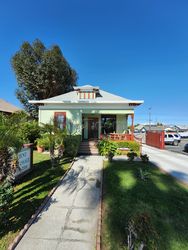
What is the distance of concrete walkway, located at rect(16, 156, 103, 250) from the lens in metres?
3.18

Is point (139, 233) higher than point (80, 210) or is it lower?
higher

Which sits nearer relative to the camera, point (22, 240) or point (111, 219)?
point (22, 240)

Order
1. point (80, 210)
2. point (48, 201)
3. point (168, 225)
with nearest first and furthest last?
1. point (168, 225)
2. point (80, 210)
3. point (48, 201)

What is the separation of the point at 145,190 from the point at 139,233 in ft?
10.6

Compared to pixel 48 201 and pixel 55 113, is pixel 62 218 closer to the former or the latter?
pixel 48 201

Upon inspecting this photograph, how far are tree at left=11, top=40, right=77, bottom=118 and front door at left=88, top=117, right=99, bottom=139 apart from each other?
9956 millimetres

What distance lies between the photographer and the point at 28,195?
17.1ft

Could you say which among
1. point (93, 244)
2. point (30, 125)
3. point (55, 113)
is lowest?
point (93, 244)

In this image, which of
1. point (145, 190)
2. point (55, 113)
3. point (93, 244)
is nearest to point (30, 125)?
point (55, 113)

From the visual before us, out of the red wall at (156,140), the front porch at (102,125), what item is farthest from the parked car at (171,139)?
→ the front porch at (102,125)

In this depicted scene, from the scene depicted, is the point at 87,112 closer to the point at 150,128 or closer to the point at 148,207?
the point at 148,207

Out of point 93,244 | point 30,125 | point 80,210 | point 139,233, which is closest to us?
point 139,233

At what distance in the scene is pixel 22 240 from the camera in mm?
3236

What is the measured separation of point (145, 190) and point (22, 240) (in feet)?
13.5
